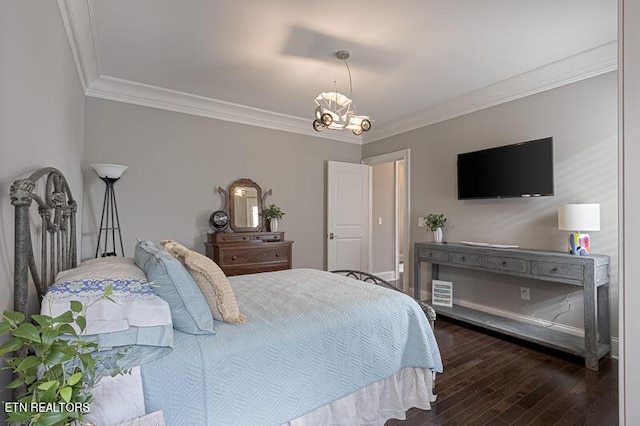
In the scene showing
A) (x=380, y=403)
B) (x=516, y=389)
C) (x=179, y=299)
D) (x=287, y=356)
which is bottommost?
(x=516, y=389)

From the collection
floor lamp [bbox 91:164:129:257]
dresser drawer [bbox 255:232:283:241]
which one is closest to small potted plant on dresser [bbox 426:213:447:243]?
dresser drawer [bbox 255:232:283:241]

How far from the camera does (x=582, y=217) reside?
269 centimetres

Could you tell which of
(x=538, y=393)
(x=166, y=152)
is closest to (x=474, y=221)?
(x=538, y=393)

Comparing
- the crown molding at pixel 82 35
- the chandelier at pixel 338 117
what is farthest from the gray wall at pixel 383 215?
the crown molding at pixel 82 35

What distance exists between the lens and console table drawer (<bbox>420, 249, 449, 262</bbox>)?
370 centimetres

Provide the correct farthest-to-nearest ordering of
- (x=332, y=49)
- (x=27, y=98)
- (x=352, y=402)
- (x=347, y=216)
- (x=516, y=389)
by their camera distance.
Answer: (x=347, y=216), (x=332, y=49), (x=516, y=389), (x=352, y=402), (x=27, y=98)

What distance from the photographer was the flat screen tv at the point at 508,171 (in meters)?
3.15

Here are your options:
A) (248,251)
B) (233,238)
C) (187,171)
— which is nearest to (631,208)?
(248,251)

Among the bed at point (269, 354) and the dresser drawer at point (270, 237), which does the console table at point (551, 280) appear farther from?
the dresser drawer at point (270, 237)

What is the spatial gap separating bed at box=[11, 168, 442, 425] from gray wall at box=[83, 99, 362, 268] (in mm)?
1454

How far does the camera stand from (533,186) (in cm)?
322

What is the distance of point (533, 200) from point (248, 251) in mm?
3226

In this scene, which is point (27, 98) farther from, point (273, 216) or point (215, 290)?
point (273, 216)

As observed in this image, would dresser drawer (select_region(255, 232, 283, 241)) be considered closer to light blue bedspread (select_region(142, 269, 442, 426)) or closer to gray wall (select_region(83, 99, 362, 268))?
gray wall (select_region(83, 99, 362, 268))
